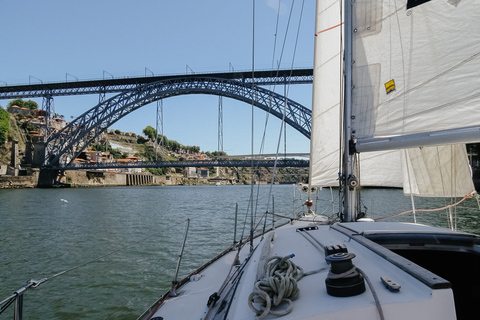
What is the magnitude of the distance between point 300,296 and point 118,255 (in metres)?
6.71

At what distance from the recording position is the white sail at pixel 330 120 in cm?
455

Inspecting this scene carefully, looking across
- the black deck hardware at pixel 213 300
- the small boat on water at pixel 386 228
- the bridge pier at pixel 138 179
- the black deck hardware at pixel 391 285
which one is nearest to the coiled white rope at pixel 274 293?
the small boat on water at pixel 386 228

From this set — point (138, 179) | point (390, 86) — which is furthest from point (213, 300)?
point (138, 179)

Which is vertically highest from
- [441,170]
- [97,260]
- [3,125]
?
[3,125]

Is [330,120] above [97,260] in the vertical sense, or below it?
above

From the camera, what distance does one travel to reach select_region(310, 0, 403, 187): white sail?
455cm

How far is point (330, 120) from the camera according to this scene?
4668mm

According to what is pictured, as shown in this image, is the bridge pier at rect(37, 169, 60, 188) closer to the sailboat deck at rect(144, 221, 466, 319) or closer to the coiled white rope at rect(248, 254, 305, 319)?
the sailboat deck at rect(144, 221, 466, 319)

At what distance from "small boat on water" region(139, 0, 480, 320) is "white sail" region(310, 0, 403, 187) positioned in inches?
3.5

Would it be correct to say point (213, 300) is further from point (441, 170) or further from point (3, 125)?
point (3, 125)

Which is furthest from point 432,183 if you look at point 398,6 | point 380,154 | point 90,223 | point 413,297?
point 90,223

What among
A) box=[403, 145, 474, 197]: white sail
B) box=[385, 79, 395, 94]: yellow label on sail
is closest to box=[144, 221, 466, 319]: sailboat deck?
box=[385, 79, 395, 94]: yellow label on sail

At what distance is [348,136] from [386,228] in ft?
4.03

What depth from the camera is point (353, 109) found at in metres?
3.30
